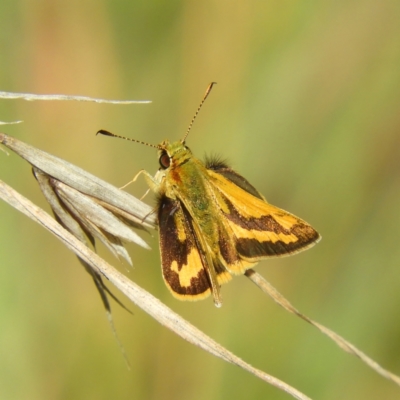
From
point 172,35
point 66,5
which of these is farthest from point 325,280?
point 66,5

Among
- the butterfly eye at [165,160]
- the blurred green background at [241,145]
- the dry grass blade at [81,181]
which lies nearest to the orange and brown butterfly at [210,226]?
the butterfly eye at [165,160]

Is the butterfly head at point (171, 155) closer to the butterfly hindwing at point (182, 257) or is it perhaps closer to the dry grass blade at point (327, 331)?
the butterfly hindwing at point (182, 257)

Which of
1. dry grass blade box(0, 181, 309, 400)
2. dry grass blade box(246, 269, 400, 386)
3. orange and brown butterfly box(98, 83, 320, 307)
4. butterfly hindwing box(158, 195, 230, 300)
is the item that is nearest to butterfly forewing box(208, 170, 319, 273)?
orange and brown butterfly box(98, 83, 320, 307)

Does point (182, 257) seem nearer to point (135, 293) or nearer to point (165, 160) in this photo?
point (165, 160)

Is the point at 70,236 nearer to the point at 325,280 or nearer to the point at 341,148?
the point at 325,280

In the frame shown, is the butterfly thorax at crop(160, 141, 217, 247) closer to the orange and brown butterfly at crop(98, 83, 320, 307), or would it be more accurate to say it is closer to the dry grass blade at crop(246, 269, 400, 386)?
the orange and brown butterfly at crop(98, 83, 320, 307)

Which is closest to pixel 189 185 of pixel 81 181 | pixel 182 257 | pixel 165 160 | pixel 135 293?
pixel 165 160
